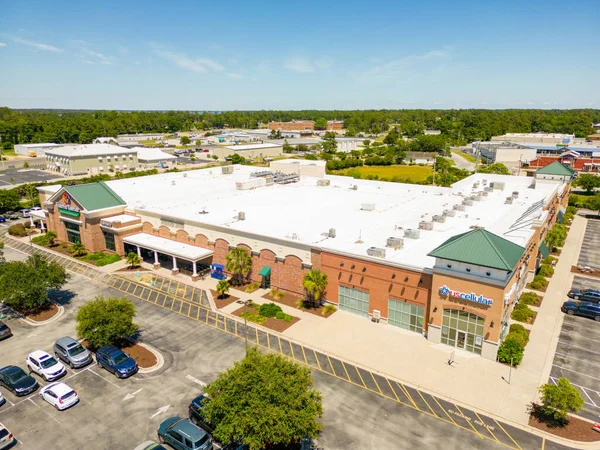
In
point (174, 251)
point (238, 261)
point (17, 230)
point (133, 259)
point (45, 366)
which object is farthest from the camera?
point (17, 230)

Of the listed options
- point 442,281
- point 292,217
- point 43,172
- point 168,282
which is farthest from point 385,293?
point 43,172

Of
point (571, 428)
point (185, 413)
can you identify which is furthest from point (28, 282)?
point (571, 428)

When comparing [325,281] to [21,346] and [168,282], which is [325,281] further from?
[21,346]

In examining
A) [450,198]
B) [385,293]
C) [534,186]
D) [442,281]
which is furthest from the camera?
[534,186]

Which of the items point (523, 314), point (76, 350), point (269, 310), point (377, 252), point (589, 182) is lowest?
point (523, 314)

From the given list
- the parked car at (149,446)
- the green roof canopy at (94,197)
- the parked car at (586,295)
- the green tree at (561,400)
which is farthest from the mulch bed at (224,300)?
the parked car at (586,295)

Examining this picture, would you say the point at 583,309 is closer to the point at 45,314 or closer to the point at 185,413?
the point at 185,413

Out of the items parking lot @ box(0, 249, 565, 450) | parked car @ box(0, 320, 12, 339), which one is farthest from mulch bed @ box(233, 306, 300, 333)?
parked car @ box(0, 320, 12, 339)
